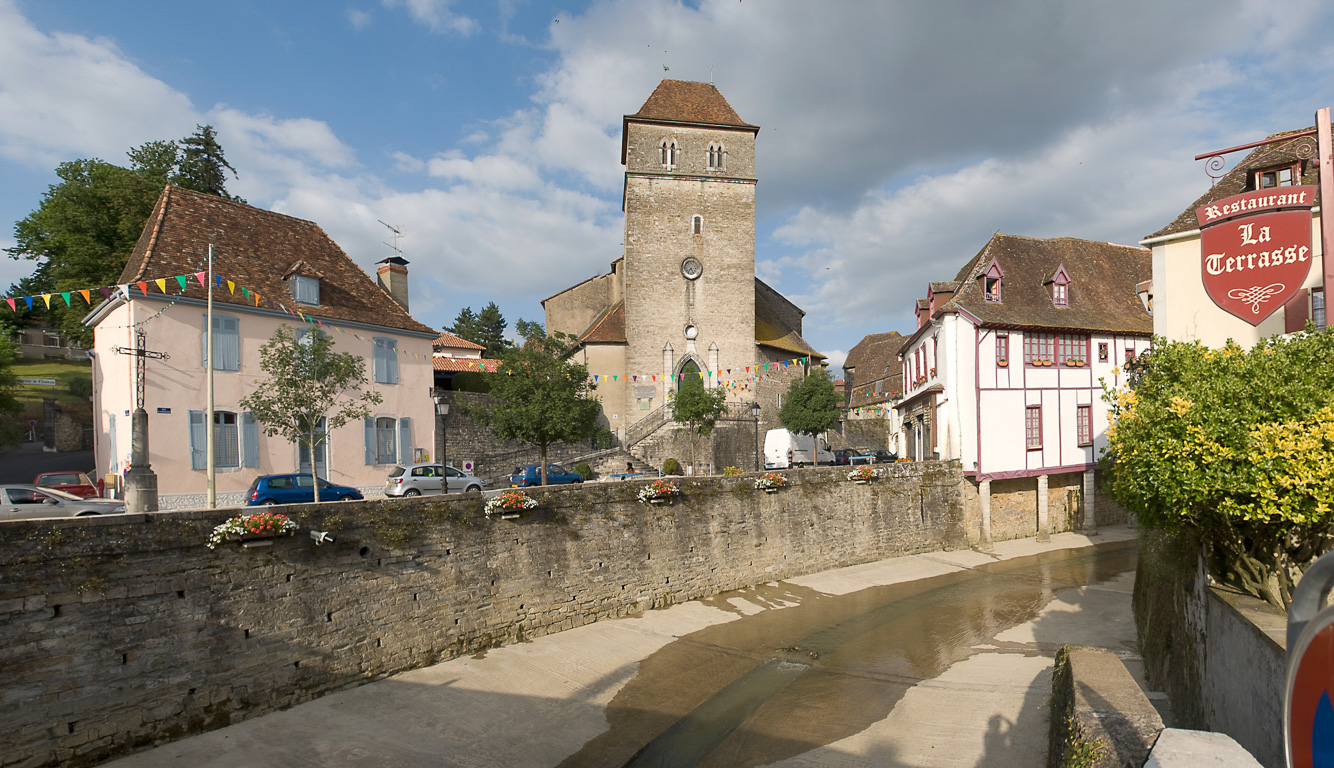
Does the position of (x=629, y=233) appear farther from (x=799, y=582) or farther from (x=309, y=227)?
(x=799, y=582)

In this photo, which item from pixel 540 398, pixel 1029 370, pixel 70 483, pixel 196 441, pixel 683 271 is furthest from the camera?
pixel 683 271

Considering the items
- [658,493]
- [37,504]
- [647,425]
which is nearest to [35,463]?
[37,504]

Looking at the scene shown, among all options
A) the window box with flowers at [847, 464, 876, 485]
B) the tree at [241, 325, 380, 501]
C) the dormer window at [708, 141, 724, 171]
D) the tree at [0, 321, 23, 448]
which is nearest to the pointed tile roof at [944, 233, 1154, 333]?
the window box with flowers at [847, 464, 876, 485]

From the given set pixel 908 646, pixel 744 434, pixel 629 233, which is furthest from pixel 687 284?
pixel 908 646

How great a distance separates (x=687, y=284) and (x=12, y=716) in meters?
32.1

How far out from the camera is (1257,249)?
9914 mm

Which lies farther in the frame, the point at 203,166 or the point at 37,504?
the point at 203,166

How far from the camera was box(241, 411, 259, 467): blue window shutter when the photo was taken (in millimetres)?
20438

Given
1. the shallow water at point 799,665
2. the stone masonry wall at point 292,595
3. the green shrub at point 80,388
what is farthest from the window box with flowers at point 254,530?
the green shrub at point 80,388

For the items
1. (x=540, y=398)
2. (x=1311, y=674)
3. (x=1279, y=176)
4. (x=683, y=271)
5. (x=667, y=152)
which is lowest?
(x=1311, y=674)

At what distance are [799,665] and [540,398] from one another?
45.3 feet

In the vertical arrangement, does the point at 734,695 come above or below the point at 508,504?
below

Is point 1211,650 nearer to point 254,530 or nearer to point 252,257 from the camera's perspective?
point 254,530

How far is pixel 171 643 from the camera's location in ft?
33.1
